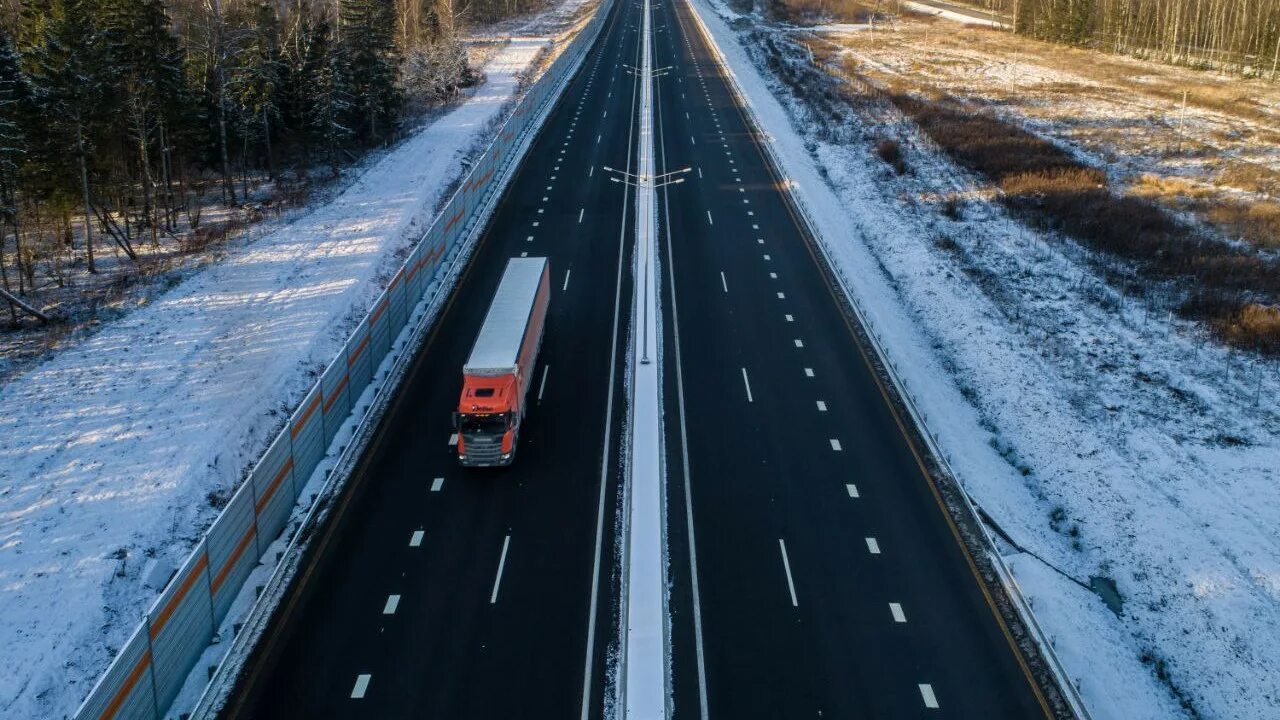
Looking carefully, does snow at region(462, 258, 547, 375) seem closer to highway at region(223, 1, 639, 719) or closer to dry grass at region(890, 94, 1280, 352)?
highway at region(223, 1, 639, 719)

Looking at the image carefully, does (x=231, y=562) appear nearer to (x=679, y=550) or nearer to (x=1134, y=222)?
(x=679, y=550)

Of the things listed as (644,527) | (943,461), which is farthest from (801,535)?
(943,461)

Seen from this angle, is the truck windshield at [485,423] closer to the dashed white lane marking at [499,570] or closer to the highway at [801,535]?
the dashed white lane marking at [499,570]

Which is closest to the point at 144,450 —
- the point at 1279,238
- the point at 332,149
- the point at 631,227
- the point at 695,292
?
the point at 695,292

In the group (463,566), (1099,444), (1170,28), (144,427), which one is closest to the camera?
(463,566)

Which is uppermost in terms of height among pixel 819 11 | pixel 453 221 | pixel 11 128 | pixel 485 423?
pixel 819 11

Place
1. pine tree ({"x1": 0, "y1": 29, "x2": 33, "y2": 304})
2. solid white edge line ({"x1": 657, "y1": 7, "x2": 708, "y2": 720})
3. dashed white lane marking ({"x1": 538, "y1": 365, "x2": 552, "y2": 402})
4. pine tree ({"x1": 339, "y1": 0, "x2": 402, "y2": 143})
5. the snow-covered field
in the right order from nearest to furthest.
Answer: solid white edge line ({"x1": 657, "y1": 7, "x2": 708, "y2": 720}) < the snow-covered field < dashed white lane marking ({"x1": 538, "y1": 365, "x2": 552, "y2": 402}) < pine tree ({"x1": 0, "y1": 29, "x2": 33, "y2": 304}) < pine tree ({"x1": 339, "y1": 0, "x2": 402, "y2": 143})

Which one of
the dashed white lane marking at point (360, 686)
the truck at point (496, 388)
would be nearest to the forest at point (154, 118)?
the truck at point (496, 388)

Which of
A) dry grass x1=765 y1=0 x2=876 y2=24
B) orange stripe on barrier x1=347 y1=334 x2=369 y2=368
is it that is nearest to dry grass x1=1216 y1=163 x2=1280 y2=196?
orange stripe on barrier x1=347 y1=334 x2=369 y2=368
